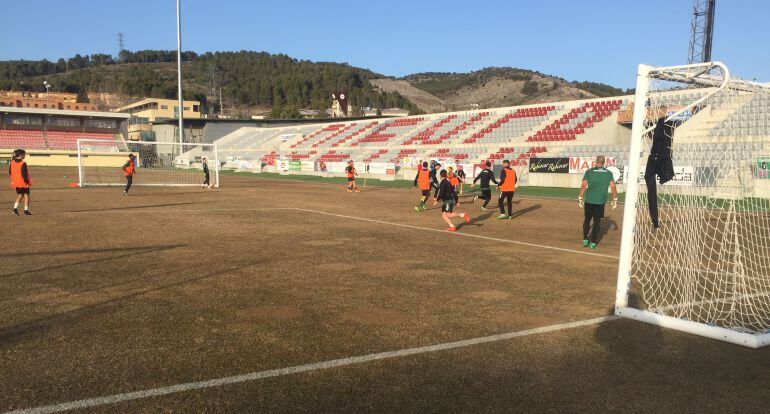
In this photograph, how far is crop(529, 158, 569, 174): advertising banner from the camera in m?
32.5

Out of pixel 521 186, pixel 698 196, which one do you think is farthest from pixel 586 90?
pixel 698 196

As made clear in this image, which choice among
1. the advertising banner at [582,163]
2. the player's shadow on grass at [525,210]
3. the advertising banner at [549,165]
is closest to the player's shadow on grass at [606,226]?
the player's shadow on grass at [525,210]

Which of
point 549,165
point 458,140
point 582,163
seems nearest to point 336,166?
point 458,140

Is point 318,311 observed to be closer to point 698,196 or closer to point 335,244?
point 335,244

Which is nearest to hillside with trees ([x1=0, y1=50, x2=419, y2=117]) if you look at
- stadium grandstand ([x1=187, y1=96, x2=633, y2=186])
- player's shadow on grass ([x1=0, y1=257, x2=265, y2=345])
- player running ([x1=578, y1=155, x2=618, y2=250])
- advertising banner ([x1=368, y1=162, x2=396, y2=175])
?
stadium grandstand ([x1=187, y1=96, x2=633, y2=186])

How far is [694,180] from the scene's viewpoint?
25.0 ft

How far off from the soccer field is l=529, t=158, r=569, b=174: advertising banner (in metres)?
22.8

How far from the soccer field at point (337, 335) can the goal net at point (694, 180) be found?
501mm

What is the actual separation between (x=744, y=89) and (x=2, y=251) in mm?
12677

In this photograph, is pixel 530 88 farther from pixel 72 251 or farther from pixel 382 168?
pixel 72 251

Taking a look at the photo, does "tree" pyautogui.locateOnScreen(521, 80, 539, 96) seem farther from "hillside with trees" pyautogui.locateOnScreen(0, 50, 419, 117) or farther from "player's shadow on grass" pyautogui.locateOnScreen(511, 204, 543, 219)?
"player's shadow on grass" pyautogui.locateOnScreen(511, 204, 543, 219)

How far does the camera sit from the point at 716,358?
195 inches

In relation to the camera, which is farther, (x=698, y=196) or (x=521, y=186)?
(x=521, y=186)

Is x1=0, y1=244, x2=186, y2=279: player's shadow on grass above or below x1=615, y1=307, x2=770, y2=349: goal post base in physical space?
below
